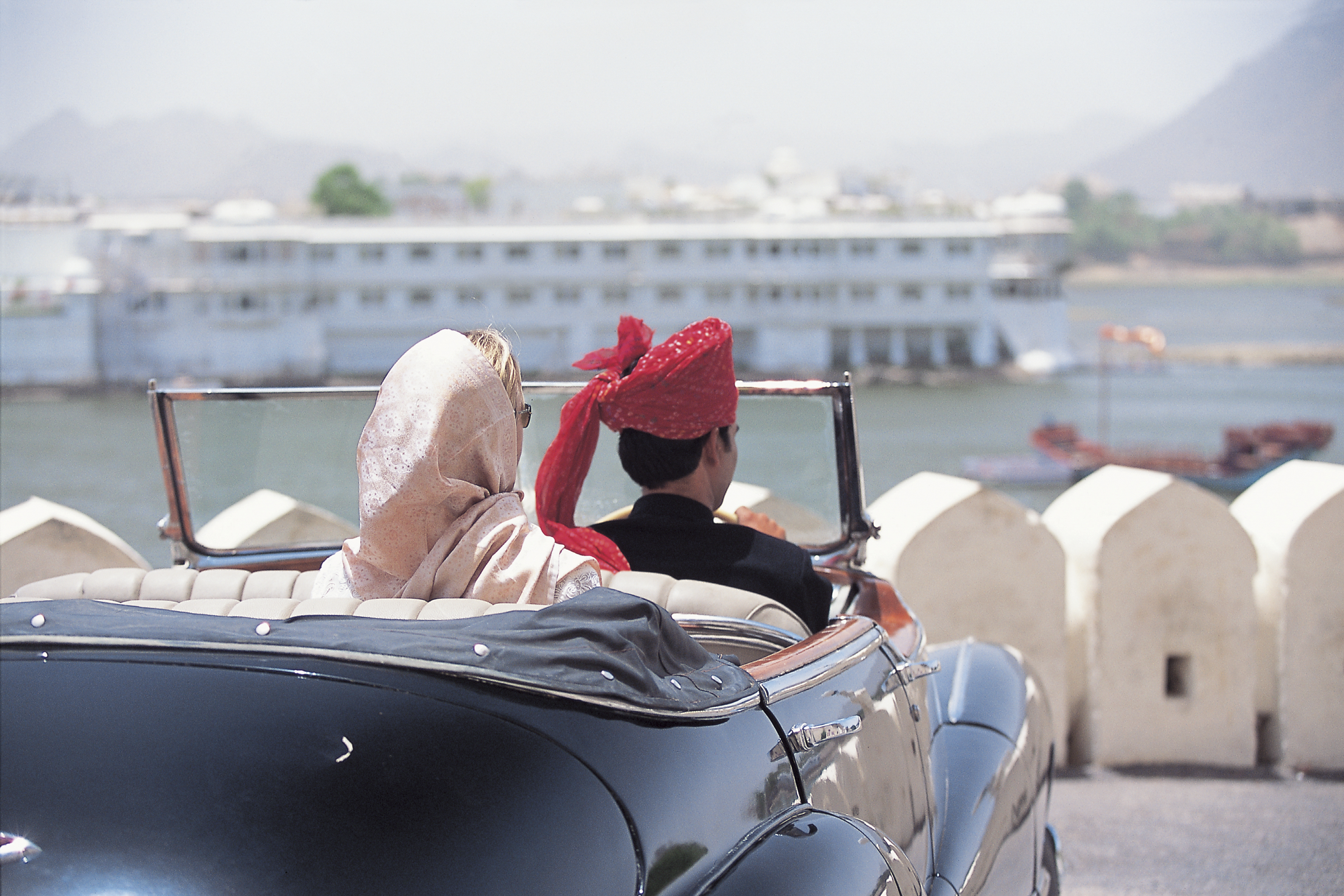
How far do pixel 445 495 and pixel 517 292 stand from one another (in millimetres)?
61060

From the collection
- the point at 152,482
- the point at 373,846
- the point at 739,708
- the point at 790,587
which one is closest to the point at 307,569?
the point at 790,587

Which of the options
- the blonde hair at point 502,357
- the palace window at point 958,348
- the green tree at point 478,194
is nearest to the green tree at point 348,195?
the green tree at point 478,194

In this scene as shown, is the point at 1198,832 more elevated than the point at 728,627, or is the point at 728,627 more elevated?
the point at 728,627

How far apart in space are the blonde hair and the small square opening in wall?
2.91 metres

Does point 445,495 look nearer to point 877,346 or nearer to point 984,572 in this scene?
point 984,572

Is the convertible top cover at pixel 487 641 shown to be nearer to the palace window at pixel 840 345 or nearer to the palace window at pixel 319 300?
the palace window at pixel 840 345

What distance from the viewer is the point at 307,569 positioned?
2.58 meters

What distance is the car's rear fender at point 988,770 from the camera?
2121mm

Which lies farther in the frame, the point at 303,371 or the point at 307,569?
the point at 303,371

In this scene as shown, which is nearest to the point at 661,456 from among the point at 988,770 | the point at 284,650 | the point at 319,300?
the point at 988,770

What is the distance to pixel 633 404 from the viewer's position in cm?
209

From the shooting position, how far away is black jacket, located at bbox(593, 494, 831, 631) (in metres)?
2.02

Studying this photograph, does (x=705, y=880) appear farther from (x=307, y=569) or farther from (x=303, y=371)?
(x=303, y=371)

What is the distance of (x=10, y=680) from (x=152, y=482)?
3467cm
